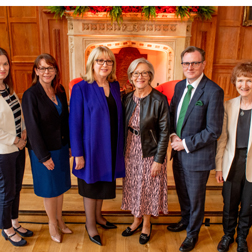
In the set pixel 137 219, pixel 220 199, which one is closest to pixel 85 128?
pixel 137 219

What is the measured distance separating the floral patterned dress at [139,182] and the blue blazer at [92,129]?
0.10 meters

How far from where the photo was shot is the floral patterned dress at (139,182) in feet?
6.30

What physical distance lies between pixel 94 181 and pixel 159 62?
4025 millimetres

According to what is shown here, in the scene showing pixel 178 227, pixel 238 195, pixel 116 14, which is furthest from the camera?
pixel 116 14

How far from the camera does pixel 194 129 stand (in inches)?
71.9

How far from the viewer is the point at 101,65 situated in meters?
1.76

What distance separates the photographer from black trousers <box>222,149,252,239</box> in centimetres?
185

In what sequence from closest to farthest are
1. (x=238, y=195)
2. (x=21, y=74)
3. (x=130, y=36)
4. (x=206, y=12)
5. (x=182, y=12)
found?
1. (x=238, y=195)
2. (x=182, y=12)
3. (x=206, y=12)
4. (x=130, y=36)
5. (x=21, y=74)

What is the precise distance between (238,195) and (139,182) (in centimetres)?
77

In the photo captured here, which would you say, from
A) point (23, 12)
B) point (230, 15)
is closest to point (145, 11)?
point (230, 15)

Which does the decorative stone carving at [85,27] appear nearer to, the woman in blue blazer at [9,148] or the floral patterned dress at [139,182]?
the woman in blue blazer at [9,148]

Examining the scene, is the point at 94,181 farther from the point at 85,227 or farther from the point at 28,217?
the point at 28,217

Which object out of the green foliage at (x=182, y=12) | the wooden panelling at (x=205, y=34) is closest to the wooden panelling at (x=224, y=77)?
the wooden panelling at (x=205, y=34)

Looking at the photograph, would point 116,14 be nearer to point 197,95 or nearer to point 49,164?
point 197,95
